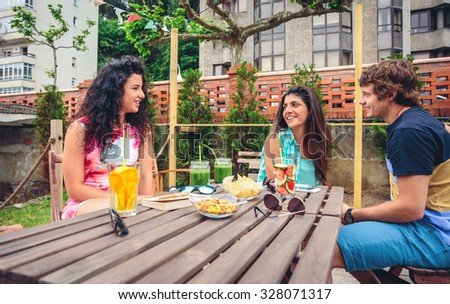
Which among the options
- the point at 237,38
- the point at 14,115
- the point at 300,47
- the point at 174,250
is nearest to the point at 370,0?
the point at 300,47

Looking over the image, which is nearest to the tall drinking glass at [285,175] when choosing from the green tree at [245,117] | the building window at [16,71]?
the green tree at [245,117]

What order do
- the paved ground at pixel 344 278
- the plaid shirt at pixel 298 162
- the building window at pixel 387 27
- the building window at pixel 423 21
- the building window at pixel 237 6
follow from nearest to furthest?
the paved ground at pixel 344 278
the plaid shirt at pixel 298 162
the building window at pixel 387 27
the building window at pixel 423 21
the building window at pixel 237 6

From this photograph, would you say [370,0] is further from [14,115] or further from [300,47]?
[14,115]

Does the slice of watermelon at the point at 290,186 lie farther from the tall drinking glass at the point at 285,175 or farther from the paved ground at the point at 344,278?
the paved ground at the point at 344,278

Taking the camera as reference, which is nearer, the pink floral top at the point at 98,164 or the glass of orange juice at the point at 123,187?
the glass of orange juice at the point at 123,187

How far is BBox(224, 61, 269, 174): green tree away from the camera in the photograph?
5254mm

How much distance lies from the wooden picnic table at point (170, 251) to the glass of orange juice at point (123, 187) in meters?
0.05

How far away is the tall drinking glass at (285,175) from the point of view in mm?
1495

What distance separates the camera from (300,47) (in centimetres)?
1479

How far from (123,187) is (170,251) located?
45cm

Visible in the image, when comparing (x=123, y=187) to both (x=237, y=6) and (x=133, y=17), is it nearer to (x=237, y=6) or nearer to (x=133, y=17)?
(x=133, y=17)

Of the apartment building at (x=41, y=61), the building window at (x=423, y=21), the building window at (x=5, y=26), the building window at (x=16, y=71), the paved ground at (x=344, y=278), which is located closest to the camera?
the paved ground at (x=344, y=278)

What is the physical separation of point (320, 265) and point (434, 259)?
75cm

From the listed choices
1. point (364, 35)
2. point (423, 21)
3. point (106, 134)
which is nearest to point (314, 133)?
point (106, 134)
